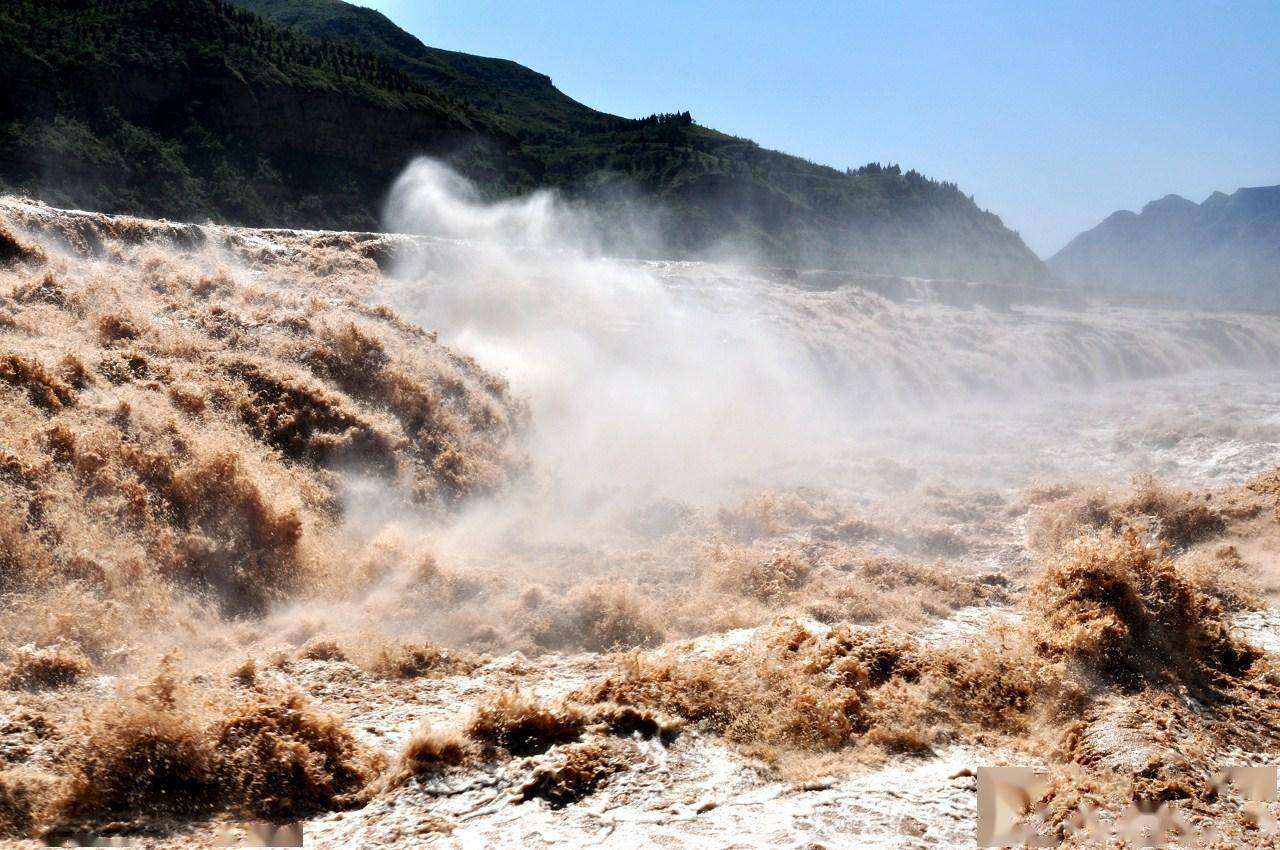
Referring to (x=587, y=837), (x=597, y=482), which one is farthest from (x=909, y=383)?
(x=587, y=837)

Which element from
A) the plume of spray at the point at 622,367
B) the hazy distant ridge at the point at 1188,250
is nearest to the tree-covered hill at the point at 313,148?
the hazy distant ridge at the point at 1188,250

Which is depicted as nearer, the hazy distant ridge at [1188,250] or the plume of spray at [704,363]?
the plume of spray at [704,363]

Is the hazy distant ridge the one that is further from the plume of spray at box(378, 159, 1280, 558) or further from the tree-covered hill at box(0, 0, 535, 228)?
the tree-covered hill at box(0, 0, 535, 228)

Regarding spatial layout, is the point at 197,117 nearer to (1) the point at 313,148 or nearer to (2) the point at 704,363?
(1) the point at 313,148

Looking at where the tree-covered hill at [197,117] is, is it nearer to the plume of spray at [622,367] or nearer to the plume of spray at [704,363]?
the plume of spray at [704,363]

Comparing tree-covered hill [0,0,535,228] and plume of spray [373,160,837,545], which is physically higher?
tree-covered hill [0,0,535,228]

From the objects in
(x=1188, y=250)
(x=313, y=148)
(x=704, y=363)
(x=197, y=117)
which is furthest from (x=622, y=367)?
(x=1188, y=250)

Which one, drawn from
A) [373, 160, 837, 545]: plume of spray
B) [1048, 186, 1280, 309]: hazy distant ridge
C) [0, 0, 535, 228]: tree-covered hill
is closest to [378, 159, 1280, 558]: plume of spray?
[373, 160, 837, 545]: plume of spray
